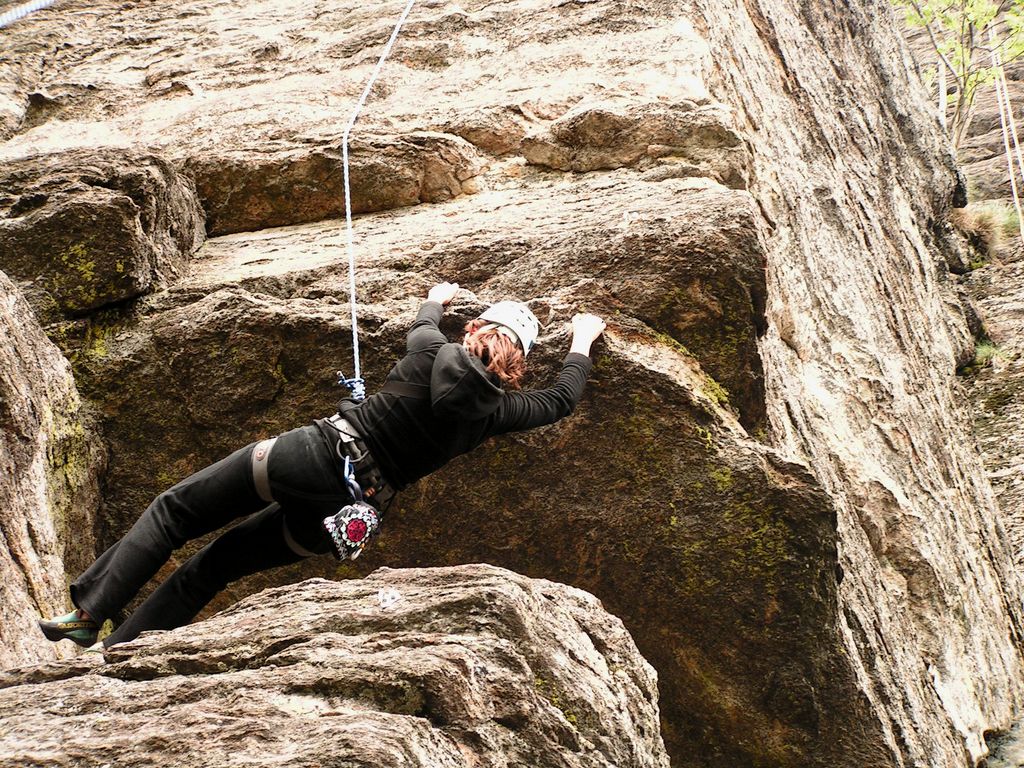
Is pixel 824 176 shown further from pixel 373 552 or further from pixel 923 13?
pixel 923 13

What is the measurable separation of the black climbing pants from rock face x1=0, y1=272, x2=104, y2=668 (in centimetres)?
60

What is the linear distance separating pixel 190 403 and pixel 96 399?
2.35 ft

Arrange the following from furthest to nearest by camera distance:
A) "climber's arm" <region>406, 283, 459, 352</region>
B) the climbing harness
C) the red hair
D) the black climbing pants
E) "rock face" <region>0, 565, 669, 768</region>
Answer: "climber's arm" <region>406, 283, 459, 352</region> < the red hair < the black climbing pants < the climbing harness < "rock face" <region>0, 565, 669, 768</region>

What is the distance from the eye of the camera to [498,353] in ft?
17.5

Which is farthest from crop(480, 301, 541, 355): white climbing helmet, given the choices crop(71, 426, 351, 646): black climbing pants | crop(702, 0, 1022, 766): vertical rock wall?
crop(702, 0, 1022, 766): vertical rock wall

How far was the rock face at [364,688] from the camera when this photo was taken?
327cm

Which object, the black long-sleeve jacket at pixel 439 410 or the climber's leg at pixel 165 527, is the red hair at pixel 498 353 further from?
the climber's leg at pixel 165 527

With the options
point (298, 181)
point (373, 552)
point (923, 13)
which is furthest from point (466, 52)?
point (923, 13)

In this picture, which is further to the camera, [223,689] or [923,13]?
[923,13]

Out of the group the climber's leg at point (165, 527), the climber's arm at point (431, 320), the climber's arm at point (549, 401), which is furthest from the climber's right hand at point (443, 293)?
the climber's leg at point (165, 527)

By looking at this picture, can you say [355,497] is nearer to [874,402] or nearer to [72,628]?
[72,628]

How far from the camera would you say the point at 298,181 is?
8.34 meters

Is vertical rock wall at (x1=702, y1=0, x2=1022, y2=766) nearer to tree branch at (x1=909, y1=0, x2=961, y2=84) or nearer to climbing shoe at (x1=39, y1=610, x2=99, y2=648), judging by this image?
climbing shoe at (x1=39, y1=610, x2=99, y2=648)

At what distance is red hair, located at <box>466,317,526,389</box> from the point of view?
531 centimetres
